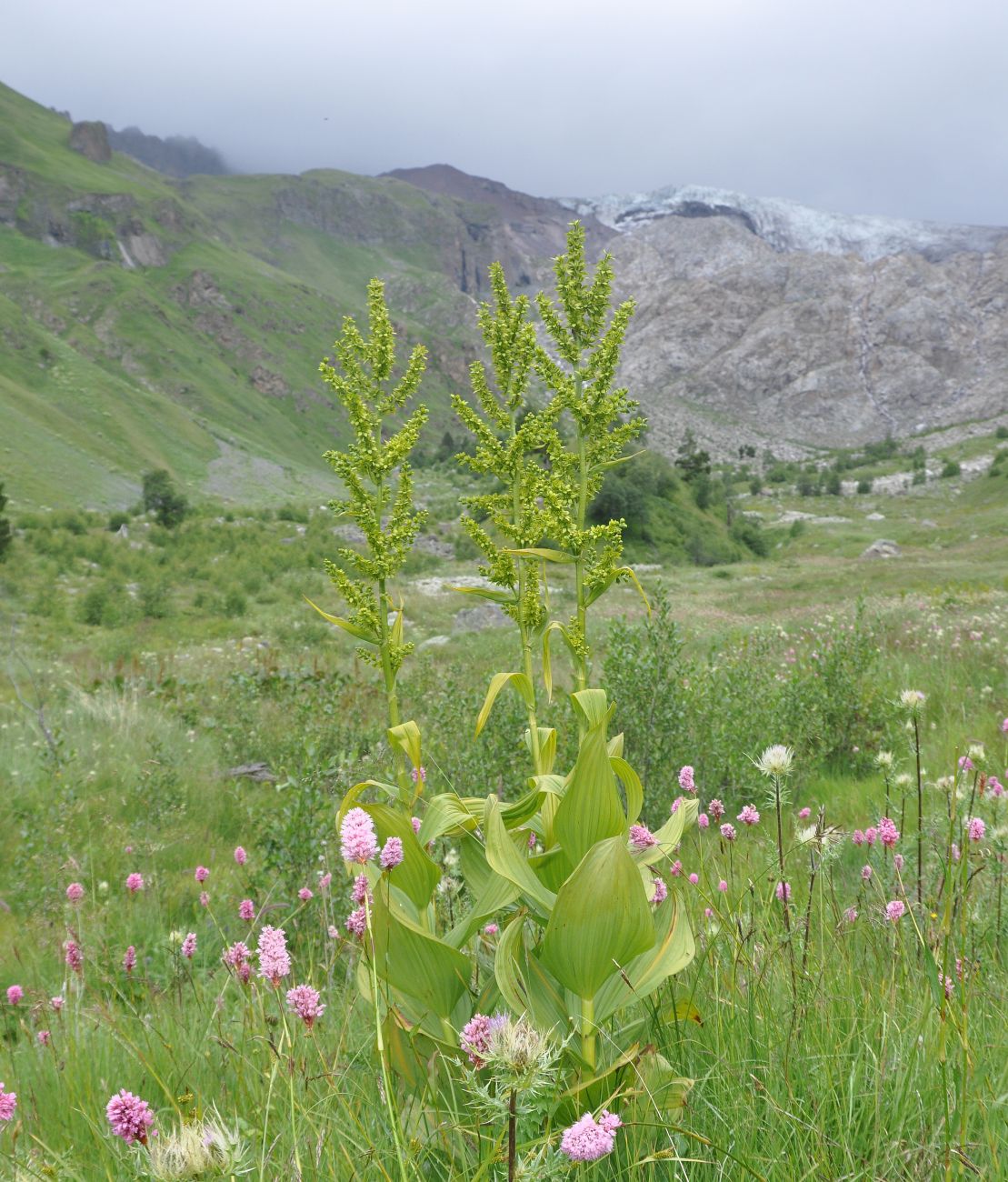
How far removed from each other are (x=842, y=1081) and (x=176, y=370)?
132 metres

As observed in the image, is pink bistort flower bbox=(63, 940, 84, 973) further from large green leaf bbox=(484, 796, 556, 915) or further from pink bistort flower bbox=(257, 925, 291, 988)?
large green leaf bbox=(484, 796, 556, 915)

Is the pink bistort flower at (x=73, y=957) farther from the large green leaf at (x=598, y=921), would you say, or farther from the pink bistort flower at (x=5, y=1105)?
the large green leaf at (x=598, y=921)

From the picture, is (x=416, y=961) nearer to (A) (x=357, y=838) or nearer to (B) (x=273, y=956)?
(B) (x=273, y=956)

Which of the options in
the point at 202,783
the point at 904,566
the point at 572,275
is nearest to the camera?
the point at 572,275

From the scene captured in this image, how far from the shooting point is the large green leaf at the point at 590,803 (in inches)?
82.1

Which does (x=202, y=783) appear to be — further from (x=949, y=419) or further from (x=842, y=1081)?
(x=949, y=419)

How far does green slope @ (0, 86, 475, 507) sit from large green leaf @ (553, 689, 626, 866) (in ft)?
199

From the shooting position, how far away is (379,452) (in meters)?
2.77

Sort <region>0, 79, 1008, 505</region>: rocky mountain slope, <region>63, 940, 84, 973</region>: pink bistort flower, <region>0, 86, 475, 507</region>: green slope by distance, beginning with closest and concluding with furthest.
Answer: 1. <region>63, 940, 84, 973</region>: pink bistort flower
2. <region>0, 86, 475, 507</region>: green slope
3. <region>0, 79, 1008, 505</region>: rocky mountain slope

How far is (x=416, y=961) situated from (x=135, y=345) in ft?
427

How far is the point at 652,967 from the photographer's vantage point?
2.03 meters

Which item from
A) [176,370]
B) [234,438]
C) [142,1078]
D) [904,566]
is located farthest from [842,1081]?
[176,370]

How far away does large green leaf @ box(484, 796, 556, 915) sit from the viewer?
6.44ft

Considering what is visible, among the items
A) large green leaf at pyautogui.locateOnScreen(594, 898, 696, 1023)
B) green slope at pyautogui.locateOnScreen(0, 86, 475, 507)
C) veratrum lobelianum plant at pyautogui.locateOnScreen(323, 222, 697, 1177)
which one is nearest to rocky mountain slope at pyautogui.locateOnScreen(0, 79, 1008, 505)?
green slope at pyautogui.locateOnScreen(0, 86, 475, 507)
